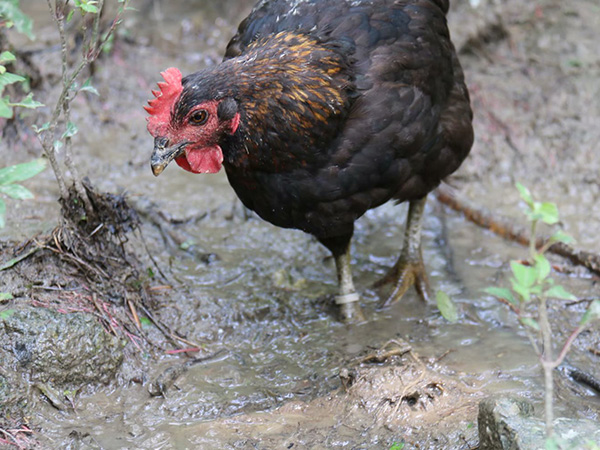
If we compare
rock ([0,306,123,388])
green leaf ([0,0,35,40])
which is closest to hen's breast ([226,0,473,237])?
rock ([0,306,123,388])

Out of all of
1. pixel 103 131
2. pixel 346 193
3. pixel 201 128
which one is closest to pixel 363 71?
pixel 346 193

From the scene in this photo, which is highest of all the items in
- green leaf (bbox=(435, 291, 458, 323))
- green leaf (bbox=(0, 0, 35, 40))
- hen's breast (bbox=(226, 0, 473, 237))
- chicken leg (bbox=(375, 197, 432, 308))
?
green leaf (bbox=(0, 0, 35, 40))

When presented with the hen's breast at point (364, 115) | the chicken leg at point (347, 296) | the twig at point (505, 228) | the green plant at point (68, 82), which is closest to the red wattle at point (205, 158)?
the hen's breast at point (364, 115)

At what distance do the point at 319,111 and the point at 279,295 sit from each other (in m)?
1.60

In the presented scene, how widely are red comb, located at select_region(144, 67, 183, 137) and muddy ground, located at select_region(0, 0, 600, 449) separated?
1.05 meters

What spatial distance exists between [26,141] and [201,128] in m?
2.82

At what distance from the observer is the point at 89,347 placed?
12.3ft

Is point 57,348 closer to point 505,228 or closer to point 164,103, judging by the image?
point 164,103

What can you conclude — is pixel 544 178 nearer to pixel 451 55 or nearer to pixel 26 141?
pixel 451 55

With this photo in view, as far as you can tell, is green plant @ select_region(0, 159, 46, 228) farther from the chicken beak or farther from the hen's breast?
the hen's breast

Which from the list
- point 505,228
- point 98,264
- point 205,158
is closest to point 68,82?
point 205,158

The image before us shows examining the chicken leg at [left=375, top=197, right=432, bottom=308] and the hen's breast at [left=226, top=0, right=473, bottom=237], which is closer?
the hen's breast at [left=226, top=0, right=473, bottom=237]

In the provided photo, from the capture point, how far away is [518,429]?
2787 mm

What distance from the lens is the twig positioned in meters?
4.93
